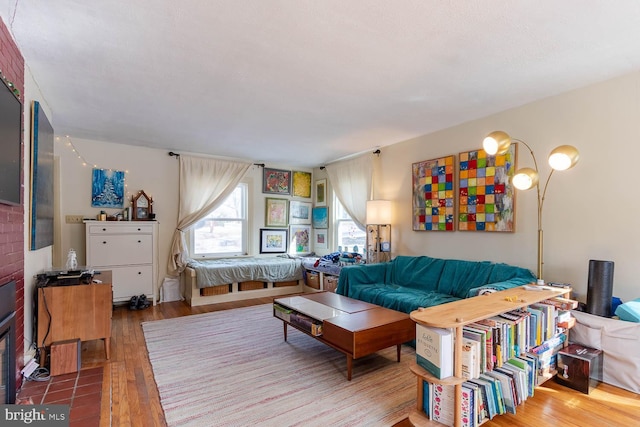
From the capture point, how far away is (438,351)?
67.4 inches

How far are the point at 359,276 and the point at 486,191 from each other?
5.64 ft

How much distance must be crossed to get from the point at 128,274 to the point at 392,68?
418cm

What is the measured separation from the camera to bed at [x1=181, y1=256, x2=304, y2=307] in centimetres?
463

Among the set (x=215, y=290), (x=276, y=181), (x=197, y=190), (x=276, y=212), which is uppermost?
(x=276, y=181)

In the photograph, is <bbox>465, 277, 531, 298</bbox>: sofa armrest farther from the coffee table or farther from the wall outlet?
the wall outlet

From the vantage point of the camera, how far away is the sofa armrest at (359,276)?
12.7ft

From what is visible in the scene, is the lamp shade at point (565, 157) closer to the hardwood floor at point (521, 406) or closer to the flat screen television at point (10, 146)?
the hardwood floor at point (521, 406)

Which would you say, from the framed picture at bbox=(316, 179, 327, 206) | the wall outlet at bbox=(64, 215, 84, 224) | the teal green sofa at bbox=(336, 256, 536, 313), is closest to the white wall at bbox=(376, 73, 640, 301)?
the teal green sofa at bbox=(336, 256, 536, 313)

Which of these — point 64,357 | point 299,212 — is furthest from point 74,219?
point 299,212

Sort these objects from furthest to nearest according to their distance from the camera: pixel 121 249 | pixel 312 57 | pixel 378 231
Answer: pixel 378 231
pixel 121 249
pixel 312 57

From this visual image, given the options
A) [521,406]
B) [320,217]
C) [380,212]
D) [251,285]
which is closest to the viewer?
[521,406]

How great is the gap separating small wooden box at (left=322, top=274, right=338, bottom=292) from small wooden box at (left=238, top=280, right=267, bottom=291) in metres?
1.01

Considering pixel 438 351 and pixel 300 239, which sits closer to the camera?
pixel 438 351

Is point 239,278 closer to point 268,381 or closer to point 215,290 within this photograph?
point 215,290
